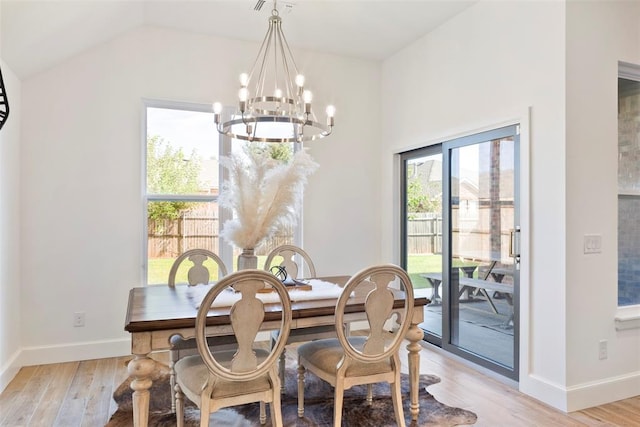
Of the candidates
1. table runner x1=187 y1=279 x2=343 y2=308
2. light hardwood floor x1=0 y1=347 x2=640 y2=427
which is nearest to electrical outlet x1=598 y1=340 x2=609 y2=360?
light hardwood floor x1=0 y1=347 x2=640 y2=427

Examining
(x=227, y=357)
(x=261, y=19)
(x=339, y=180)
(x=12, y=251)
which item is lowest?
(x=227, y=357)

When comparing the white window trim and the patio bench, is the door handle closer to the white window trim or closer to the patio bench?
the patio bench

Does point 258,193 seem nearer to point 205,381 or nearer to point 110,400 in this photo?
point 205,381

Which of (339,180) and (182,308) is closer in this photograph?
(182,308)

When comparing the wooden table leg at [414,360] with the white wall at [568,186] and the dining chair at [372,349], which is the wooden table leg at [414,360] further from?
the white wall at [568,186]

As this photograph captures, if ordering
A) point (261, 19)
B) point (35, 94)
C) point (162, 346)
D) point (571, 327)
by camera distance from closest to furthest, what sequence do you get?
point (162, 346)
point (571, 327)
point (35, 94)
point (261, 19)

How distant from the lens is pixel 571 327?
281 cm

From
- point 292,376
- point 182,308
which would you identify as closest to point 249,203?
point 182,308

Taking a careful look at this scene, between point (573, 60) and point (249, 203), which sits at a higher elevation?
point (573, 60)

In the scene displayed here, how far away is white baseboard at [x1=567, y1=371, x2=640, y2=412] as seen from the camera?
2787 mm

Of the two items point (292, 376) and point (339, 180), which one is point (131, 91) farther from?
point (292, 376)

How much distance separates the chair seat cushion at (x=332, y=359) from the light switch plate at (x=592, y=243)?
5.21ft

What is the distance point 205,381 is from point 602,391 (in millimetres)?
2632

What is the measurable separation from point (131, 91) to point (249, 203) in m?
2.16
